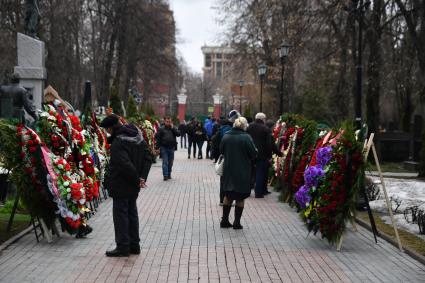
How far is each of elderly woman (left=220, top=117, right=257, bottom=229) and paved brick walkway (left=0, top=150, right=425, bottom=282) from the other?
0.37 meters

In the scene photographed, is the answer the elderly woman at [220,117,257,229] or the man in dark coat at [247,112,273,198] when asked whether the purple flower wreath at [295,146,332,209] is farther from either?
the man in dark coat at [247,112,273,198]

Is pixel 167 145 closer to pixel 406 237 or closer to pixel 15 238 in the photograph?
pixel 15 238

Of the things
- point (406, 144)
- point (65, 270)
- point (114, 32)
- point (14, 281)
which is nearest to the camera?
point (14, 281)

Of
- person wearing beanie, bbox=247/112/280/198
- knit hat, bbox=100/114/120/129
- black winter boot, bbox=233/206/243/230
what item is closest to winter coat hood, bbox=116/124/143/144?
knit hat, bbox=100/114/120/129

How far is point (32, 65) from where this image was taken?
15.5 metres

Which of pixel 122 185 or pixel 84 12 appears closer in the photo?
pixel 122 185

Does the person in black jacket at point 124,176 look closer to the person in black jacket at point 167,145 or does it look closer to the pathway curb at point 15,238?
the pathway curb at point 15,238

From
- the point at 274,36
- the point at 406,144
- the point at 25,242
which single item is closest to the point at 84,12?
the point at 274,36

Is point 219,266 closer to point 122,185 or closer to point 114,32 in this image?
point 122,185

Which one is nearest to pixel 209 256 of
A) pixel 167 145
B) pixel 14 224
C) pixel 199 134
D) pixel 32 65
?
pixel 14 224

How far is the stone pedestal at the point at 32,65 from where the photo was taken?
15.3 m

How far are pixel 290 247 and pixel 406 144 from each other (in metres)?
21.0

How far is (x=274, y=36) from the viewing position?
35.8 m

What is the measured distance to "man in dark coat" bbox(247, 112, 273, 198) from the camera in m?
14.7
